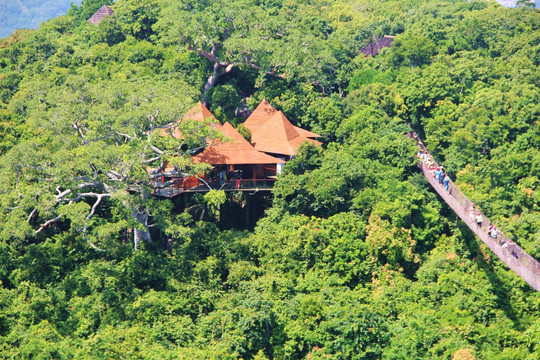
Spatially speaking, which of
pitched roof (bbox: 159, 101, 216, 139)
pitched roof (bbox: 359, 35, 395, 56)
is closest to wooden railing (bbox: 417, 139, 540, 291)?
pitched roof (bbox: 159, 101, 216, 139)

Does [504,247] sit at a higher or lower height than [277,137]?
lower

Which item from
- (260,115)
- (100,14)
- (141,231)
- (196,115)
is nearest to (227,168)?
(196,115)

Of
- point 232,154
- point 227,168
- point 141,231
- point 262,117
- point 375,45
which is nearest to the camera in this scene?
point 141,231

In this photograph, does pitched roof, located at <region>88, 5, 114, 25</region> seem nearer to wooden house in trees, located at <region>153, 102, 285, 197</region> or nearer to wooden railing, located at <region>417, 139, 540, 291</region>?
wooden house in trees, located at <region>153, 102, 285, 197</region>

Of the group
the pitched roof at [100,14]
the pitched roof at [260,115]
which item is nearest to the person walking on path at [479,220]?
the pitched roof at [260,115]

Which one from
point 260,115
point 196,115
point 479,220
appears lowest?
point 479,220

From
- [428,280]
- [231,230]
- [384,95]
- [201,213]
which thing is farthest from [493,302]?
[384,95]

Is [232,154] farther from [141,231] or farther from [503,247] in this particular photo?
[503,247]

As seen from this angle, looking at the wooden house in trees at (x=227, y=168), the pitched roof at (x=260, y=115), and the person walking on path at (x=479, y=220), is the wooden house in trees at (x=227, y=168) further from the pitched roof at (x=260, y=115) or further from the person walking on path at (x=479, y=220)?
the person walking on path at (x=479, y=220)
